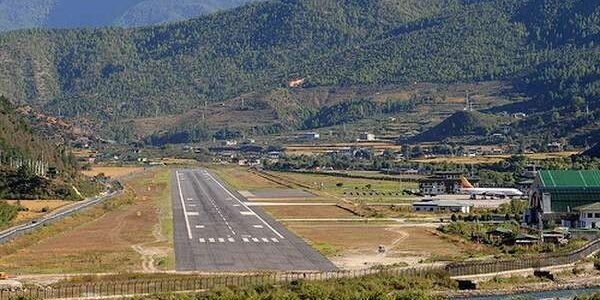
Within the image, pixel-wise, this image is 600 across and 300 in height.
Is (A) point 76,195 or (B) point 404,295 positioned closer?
(B) point 404,295

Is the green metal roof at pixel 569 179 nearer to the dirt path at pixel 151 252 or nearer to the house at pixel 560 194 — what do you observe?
the house at pixel 560 194

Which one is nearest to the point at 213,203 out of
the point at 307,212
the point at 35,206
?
the point at 307,212

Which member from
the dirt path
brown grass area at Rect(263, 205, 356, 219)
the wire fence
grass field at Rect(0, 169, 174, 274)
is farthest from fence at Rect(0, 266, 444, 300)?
brown grass area at Rect(263, 205, 356, 219)

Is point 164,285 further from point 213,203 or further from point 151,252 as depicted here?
point 213,203

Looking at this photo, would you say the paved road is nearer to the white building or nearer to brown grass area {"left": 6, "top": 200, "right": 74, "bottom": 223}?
brown grass area {"left": 6, "top": 200, "right": 74, "bottom": 223}

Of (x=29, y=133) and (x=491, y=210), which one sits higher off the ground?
(x=29, y=133)

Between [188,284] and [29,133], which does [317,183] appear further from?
[188,284]

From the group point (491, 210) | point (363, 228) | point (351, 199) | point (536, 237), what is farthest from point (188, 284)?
point (351, 199)
